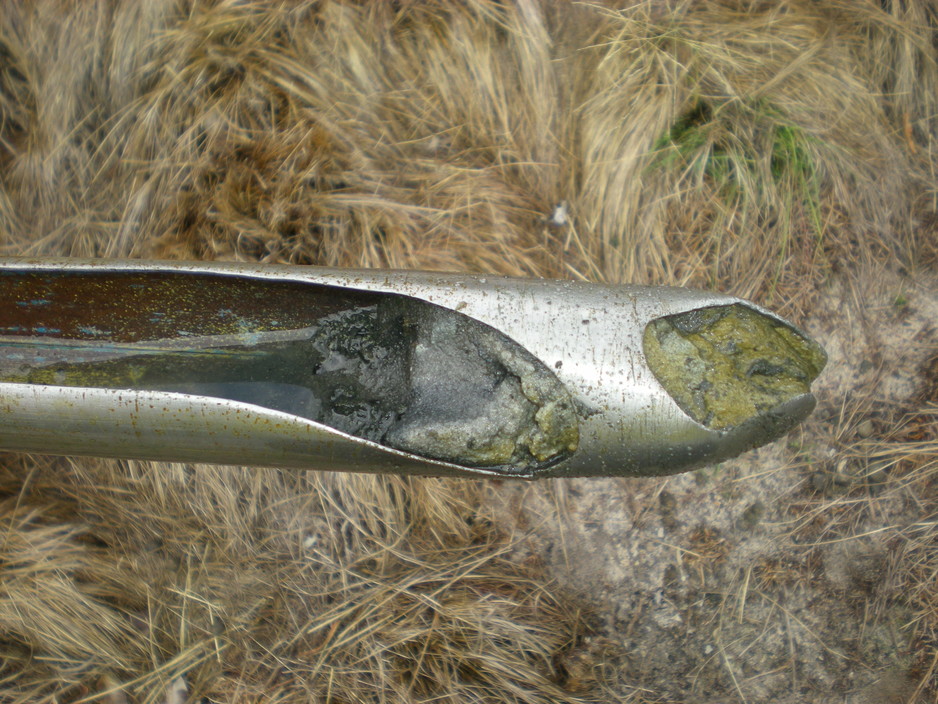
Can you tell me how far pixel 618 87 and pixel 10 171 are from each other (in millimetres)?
2093

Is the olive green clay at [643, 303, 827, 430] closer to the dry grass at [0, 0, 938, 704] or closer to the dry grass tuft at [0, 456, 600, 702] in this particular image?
the dry grass at [0, 0, 938, 704]

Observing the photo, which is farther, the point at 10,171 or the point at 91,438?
the point at 10,171

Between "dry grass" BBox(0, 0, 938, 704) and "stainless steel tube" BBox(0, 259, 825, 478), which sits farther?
"dry grass" BBox(0, 0, 938, 704)

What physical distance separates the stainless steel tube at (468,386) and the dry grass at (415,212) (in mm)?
610

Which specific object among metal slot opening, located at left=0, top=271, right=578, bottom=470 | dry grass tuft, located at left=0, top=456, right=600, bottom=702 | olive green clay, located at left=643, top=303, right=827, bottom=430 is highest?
olive green clay, located at left=643, top=303, right=827, bottom=430

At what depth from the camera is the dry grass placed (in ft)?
7.13

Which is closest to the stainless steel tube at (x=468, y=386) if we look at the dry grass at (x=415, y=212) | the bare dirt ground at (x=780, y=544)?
the dry grass at (x=415, y=212)

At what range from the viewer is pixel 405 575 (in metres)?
2.22

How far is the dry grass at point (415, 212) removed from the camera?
7.13 feet

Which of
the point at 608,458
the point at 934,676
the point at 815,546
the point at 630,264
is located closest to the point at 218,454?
the point at 608,458

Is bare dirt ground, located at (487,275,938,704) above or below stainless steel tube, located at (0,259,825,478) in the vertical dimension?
below

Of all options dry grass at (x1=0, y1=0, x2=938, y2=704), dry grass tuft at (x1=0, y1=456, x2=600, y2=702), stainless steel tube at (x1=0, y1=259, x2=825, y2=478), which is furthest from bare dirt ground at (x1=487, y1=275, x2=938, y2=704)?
stainless steel tube at (x1=0, y1=259, x2=825, y2=478)

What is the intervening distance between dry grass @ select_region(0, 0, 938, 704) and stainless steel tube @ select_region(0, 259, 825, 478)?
2.00 feet

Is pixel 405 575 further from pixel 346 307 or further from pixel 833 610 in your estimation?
pixel 833 610
